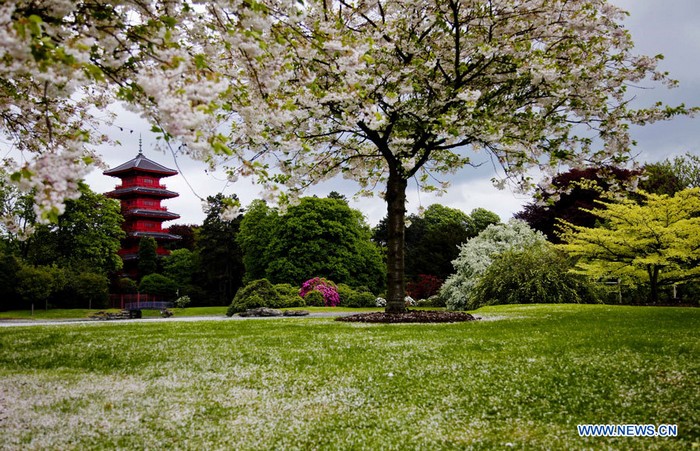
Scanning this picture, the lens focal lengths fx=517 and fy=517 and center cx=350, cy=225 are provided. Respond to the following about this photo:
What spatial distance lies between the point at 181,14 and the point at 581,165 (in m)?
11.8

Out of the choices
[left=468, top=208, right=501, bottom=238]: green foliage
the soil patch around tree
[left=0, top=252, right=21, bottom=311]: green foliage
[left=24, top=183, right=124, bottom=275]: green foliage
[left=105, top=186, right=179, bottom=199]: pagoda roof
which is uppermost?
[left=105, top=186, right=179, bottom=199]: pagoda roof

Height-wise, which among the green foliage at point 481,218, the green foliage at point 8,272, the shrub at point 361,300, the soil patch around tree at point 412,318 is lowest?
the shrub at point 361,300

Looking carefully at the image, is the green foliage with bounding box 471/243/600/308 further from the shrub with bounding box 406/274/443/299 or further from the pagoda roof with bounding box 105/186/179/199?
the pagoda roof with bounding box 105/186/179/199

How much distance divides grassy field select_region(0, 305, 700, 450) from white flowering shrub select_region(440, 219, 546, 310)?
1739 centimetres

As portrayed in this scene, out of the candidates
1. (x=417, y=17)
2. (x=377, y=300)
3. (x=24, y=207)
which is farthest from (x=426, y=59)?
(x=24, y=207)

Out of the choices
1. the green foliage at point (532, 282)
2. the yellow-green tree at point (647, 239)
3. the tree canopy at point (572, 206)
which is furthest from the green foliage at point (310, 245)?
the yellow-green tree at point (647, 239)

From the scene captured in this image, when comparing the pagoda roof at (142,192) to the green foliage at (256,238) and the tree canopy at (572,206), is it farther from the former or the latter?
the tree canopy at (572,206)

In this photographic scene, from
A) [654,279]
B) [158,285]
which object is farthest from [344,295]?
[158,285]

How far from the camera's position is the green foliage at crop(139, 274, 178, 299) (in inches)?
2077

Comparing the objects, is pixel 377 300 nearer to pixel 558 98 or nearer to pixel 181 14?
pixel 558 98

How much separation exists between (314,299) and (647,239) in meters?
20.4

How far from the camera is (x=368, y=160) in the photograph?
58.6 ft

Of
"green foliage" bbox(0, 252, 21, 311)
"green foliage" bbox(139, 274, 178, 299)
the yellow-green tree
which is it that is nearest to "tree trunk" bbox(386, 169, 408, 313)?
the yellow-green tree

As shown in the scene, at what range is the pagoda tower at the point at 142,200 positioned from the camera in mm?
65438
